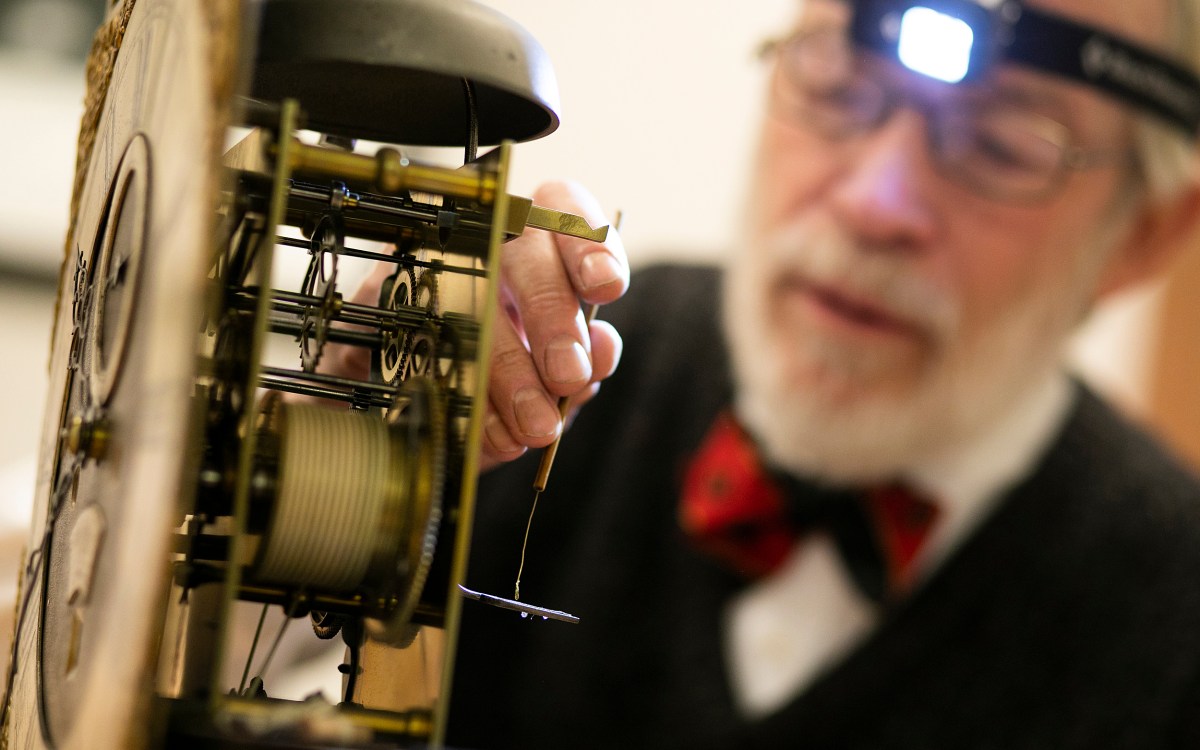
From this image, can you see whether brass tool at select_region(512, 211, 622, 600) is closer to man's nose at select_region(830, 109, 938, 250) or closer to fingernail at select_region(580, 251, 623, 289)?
fingernail at select_region(580, 251, 623, 289)

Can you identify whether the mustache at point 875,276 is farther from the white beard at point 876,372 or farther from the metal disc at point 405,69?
the metal disc at point 405,69

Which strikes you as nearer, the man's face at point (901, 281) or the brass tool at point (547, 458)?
the brass tool at point (547, 458)

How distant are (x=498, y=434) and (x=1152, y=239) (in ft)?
3.91

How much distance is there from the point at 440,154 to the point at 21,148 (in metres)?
1.42

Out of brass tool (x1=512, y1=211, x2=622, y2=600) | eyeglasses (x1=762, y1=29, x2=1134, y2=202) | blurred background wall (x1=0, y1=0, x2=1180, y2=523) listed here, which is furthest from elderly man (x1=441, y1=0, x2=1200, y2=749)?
brass tool (x1=512, y1=211, x2=622, y2=600)

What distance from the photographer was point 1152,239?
1.46 meters

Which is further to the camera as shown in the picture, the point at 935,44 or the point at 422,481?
the point at 935,44

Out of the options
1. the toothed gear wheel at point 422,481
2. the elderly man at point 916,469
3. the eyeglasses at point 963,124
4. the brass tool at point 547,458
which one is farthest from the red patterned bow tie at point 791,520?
the toothed gear wheel at point 422,481

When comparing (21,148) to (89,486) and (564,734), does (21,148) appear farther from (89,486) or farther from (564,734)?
(89,486)

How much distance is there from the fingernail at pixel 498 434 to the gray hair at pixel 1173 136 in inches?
40.7

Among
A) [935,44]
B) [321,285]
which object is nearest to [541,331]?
[321,285]

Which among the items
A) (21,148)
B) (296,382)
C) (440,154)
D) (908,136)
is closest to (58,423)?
(296,382)

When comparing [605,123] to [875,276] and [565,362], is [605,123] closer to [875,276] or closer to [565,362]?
[875,276]

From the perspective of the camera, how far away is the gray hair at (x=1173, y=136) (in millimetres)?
1313
